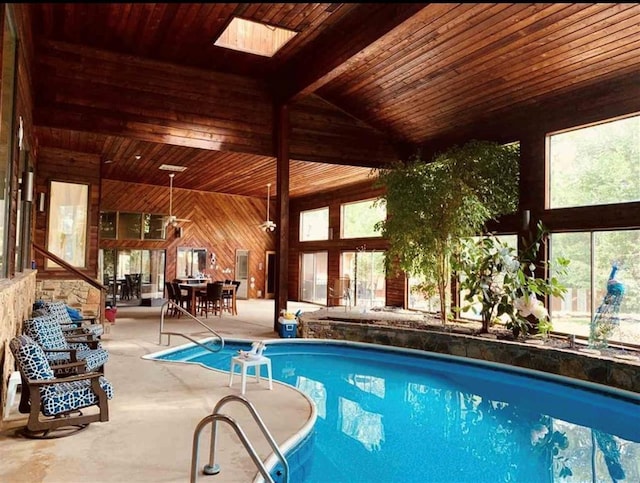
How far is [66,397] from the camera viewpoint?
3.74 meters

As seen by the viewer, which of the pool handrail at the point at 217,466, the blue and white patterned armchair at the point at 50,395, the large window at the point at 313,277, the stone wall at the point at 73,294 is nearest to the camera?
the pool handrail at the point at 217,466

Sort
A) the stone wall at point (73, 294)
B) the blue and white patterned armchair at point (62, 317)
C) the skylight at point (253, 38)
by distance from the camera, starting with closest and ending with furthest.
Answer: the blue and white patterned armchair at point (62, 317) < the skylight at point (253, 38) < the stone wall at point (73, 294)

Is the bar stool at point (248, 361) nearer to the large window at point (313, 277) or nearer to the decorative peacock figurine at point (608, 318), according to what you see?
the decorative peacock figurine at point (608, 318)

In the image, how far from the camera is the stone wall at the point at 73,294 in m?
9.05

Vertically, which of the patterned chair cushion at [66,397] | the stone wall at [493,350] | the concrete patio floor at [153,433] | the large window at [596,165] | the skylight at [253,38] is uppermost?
the skylight at [253,38]

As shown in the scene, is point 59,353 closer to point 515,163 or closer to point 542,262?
point 542,262

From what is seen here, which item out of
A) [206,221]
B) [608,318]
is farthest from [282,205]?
[206,221]

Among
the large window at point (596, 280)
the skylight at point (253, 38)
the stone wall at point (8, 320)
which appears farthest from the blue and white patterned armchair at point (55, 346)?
the large window at point (596, 280)

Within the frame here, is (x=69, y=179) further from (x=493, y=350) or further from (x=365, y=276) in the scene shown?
(x=493, y=350)

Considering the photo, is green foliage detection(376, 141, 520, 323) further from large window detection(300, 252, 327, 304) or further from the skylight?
large window detection(300, 252, 327, 304)

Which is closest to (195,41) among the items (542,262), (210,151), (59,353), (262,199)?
(210,151)

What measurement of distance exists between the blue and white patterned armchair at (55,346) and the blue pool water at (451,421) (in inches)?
86.9

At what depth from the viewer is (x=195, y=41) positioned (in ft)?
25.6

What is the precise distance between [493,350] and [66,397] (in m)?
6.01
